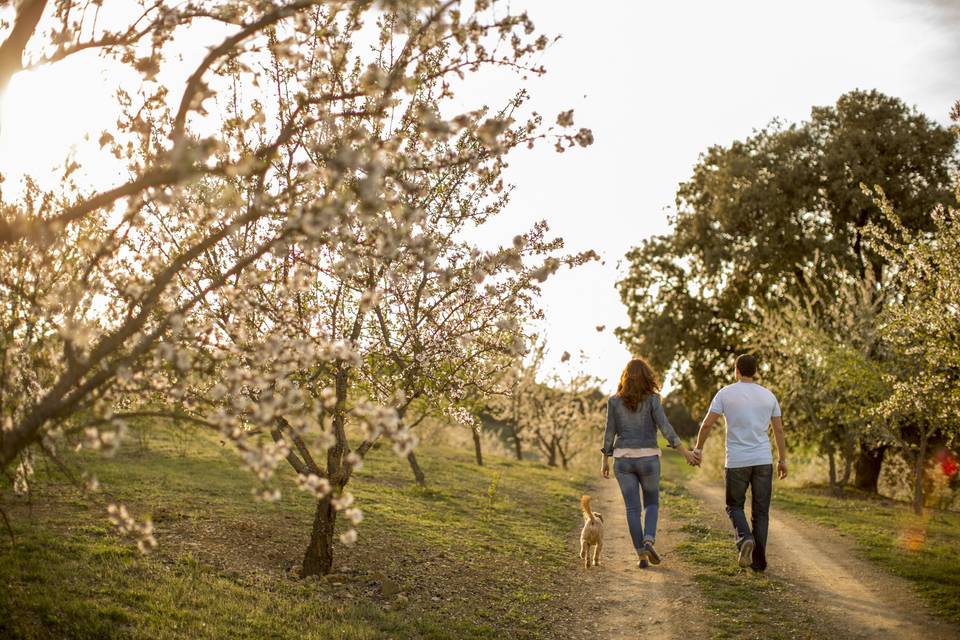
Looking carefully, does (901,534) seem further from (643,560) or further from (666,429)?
(666,429)

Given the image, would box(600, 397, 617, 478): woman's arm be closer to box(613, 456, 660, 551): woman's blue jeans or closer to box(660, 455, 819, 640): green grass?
box(613, 456, 660, 551): woman's blue jeans

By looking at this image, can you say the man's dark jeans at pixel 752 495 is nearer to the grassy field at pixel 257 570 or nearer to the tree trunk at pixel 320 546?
the grassy field at pixel 257 570

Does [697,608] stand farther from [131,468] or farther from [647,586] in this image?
[131,468]

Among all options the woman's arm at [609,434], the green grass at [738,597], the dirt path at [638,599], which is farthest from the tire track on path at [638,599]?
the woman's arm at [609,434]

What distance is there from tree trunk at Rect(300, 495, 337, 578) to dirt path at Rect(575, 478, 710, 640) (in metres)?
3.29

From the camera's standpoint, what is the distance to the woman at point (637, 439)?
9.70 m

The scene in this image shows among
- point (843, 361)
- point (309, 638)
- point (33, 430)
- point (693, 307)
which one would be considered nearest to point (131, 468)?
point (309, 638)

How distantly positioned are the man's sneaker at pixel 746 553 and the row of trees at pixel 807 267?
10484mm

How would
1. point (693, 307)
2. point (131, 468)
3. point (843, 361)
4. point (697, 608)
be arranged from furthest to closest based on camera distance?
point (693, 307) → point (843, 361) → point (131, 468) → point (697, 608)

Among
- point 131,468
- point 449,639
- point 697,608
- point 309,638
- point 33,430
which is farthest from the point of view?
point 131,468

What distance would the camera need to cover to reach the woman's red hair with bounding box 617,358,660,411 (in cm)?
971

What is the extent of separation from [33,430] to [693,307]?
27.3 m

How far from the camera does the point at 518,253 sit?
869cm

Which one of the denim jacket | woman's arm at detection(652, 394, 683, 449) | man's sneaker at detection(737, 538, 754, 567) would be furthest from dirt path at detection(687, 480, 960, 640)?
the denim jacket
